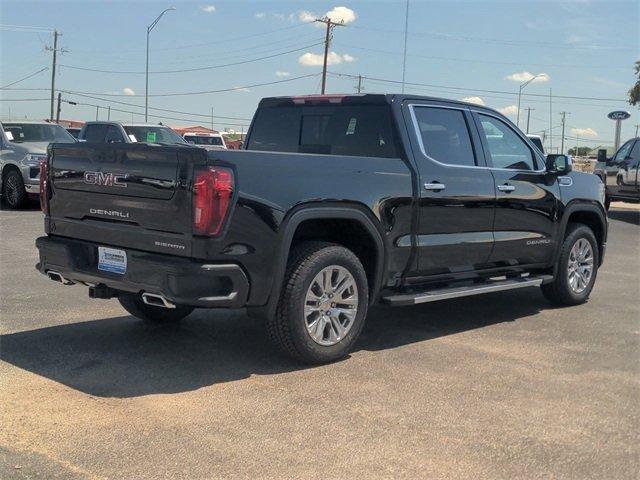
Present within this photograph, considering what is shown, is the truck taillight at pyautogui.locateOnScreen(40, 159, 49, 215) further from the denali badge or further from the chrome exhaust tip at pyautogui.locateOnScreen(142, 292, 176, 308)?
the chrome exhaust tip at pyautogui.locateOnScreen(142, 292, 176, 308)

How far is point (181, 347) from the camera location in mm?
5355

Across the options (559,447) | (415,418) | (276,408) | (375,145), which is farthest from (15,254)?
(559,447)

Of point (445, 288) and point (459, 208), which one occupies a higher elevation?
point (459, 208)

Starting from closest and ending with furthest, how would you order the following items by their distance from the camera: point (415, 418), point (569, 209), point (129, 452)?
point (129, 452), point (415, 418), point (569, 209)

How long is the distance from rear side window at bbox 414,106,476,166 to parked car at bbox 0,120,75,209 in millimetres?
11040

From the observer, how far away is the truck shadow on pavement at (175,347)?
182 inches

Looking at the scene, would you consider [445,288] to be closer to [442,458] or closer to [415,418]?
[415,418]

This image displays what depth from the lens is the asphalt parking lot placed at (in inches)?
137

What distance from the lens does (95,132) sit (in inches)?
683

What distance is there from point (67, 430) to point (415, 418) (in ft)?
6.11

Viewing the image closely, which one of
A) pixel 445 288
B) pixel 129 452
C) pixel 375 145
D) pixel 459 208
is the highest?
pixel 375 145

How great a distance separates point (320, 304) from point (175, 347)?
1.21 m

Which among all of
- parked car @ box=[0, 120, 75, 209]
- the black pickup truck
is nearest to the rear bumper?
the black pickup truck

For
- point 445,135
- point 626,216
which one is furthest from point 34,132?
point 626,216
